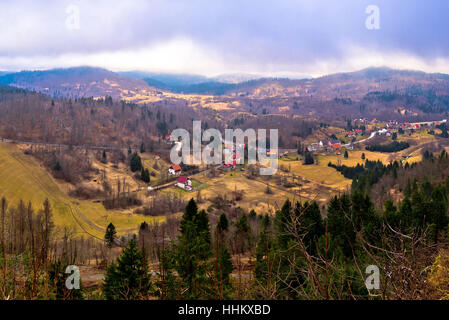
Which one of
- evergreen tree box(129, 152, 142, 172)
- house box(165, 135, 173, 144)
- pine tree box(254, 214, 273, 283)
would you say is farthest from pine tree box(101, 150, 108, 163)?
pine tree box(254, 214, 273, 283)

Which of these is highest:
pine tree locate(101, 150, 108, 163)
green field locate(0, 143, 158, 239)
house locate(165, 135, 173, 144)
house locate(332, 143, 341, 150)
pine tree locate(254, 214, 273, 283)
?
pine tree locate(254, 214, 273, 283)

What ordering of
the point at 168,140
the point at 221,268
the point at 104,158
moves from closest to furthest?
the point at 221,268, the point at 104,158, the point at 168,140

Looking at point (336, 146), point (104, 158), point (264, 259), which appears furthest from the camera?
point (336, 146)

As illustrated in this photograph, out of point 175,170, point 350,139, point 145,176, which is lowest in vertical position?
point 145,176

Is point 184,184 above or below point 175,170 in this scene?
below

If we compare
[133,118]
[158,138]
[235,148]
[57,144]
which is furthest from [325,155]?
[57,144]

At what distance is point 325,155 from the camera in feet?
286

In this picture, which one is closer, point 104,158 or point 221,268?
point 221,268

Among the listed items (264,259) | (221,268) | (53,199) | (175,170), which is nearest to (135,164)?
(175,170)

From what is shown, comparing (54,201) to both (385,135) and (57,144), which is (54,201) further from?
(385,135)

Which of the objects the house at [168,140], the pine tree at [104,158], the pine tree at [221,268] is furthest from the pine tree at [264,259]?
the house at [168,140]

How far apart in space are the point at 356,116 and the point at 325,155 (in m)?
96.0

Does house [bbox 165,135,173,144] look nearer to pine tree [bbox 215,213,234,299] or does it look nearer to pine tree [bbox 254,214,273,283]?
pine tree [bbox 215,213,234,299]

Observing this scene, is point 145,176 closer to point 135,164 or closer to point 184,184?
point 135,164
